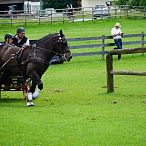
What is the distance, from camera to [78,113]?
1502cm

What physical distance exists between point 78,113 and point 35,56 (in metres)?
3.23

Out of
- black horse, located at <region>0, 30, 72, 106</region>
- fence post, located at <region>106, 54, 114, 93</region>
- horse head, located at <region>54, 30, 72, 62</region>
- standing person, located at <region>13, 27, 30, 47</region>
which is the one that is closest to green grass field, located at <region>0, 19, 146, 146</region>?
fence post, located at <region>106, 54, 114, 93</region>

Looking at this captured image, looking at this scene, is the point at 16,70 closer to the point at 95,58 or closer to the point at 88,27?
the point at 95,58

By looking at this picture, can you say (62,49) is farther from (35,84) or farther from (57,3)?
(57,3)

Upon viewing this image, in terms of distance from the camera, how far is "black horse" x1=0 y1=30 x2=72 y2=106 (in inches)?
691

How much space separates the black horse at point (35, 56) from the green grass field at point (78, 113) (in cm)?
90

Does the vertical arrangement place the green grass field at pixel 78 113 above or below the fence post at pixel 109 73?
below

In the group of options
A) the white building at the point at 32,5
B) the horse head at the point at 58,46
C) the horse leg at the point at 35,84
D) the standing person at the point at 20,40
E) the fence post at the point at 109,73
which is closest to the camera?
the horse leg at the point at 35,84

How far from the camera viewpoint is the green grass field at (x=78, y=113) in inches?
464

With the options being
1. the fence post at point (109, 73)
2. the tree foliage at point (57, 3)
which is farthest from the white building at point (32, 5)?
the fence post at point (109, 73)

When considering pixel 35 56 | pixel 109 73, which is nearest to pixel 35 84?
pixel 35 56

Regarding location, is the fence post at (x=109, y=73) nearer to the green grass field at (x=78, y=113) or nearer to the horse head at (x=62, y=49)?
the green grass field at (x=78, y=113)

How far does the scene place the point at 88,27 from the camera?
5659 cm

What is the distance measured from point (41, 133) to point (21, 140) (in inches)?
28.6
